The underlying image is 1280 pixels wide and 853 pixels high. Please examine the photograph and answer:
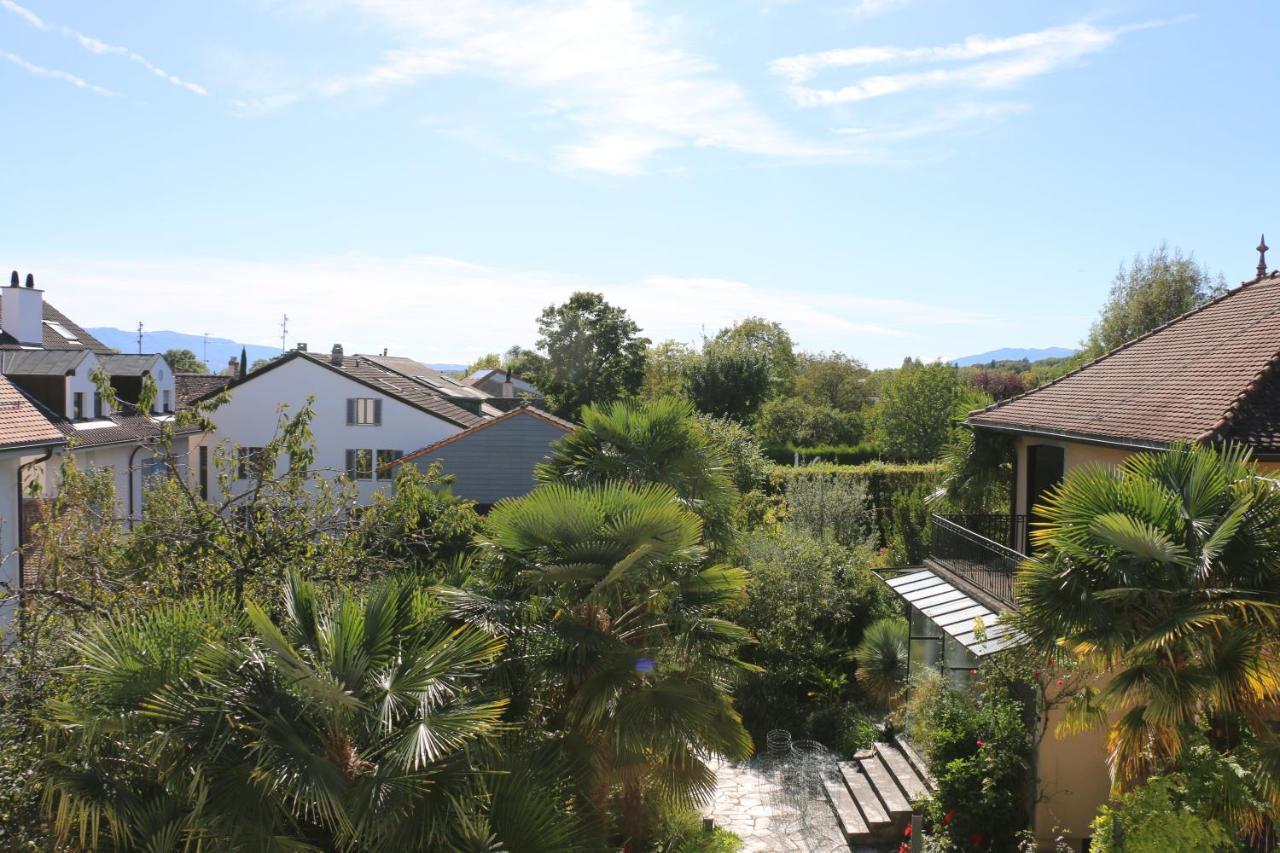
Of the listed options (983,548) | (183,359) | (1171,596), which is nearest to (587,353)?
(983,548)

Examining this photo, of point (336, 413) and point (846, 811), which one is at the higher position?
point (336, 413)

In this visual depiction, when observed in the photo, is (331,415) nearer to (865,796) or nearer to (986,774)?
(865,796)

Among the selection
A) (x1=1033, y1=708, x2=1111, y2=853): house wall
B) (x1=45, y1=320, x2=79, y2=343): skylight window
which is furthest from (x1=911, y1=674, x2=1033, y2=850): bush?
(x1=45, y1=320, x2=79, y2=343): skylight window

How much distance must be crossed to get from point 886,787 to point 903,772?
43cm

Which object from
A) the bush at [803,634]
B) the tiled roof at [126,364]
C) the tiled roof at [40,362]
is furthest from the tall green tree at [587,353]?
the bush at [803,634]

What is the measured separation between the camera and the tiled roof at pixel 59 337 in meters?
27.6

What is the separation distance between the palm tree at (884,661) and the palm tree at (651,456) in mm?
7055

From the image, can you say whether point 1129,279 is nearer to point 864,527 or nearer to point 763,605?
point 864,527

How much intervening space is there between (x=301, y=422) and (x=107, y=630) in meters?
3.61

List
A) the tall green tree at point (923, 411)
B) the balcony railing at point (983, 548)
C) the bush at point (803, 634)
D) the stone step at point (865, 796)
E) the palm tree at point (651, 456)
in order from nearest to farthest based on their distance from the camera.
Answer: the palm tree at point (651, 456)
the stone step at point (865, 796)
the balcony railing at point (983, 548)
the bush at point (803, 634)
the tall green tree at point (923, 411)

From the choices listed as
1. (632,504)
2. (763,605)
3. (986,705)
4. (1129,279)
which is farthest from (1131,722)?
(1129,279)

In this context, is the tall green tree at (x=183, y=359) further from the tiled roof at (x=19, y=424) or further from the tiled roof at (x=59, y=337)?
the tiled roof at (x=19, y=424)

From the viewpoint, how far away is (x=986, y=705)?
517 inches

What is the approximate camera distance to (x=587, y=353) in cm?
5903
